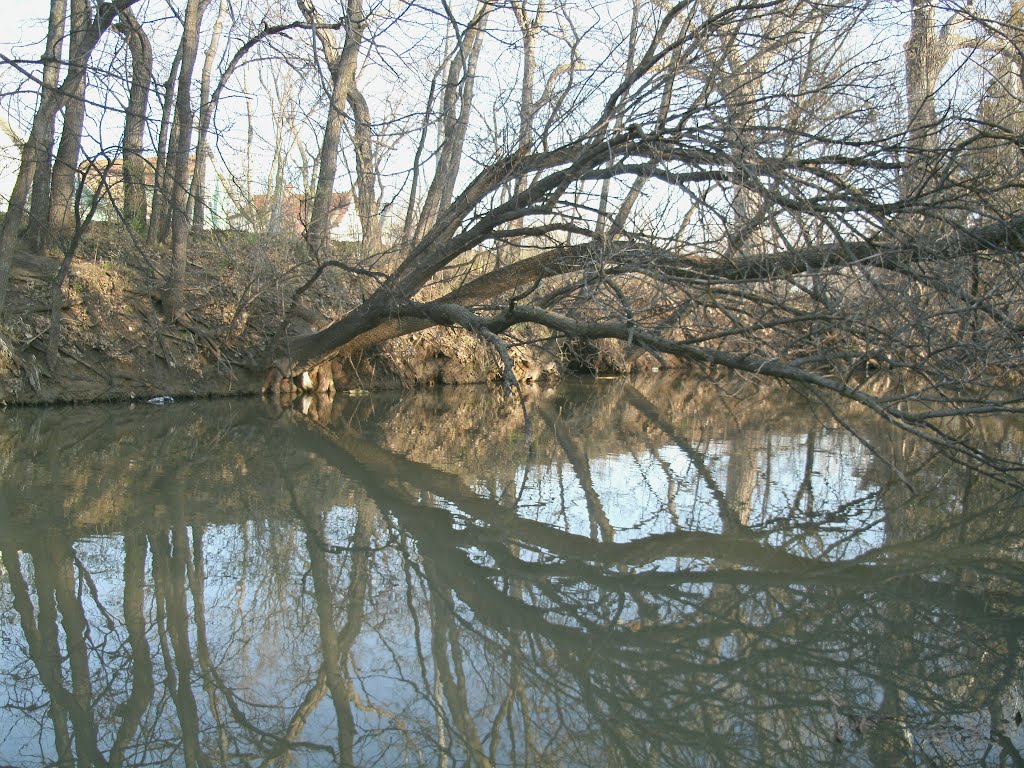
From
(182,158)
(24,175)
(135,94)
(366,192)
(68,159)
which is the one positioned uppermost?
(366,192)

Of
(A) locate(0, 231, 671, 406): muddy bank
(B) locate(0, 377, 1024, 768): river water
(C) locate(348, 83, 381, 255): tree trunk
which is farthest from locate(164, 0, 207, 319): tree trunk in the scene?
(B) locate(0, 377, 1024, 768): river water

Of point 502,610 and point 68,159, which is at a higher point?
point 68,159

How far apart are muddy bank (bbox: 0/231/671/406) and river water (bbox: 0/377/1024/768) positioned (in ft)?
11.7

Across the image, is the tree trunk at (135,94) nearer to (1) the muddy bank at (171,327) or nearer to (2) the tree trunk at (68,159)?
(2) the tree trunk at (68,159)

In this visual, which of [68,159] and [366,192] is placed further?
[366,192]

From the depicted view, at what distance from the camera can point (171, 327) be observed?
43.1ft

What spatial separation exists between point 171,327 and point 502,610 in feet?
32.5

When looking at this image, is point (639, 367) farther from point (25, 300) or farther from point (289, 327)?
point (25, 300)

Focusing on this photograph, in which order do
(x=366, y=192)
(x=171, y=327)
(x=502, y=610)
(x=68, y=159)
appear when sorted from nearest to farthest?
1. (x=502, y=610)
2. (x=68, y=159)
3. (x=171, y=327)
4. (x=366, y=192)

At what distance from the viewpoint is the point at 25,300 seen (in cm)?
1206

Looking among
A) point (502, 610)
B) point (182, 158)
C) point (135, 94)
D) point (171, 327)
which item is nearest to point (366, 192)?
point (182, 158)

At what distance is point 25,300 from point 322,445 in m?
5.24

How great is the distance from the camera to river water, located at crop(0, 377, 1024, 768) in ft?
10.8

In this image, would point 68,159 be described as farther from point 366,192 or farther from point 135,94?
point 366,192
